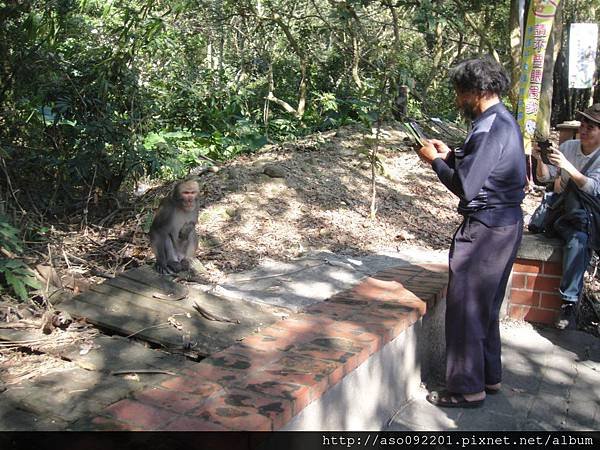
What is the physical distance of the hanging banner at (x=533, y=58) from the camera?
598 cm

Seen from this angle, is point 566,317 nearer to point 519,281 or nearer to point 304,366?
point 519,281

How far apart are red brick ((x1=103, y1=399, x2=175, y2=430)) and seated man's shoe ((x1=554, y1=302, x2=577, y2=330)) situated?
2.76 m

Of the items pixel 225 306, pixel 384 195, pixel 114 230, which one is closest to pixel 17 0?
pixel 114 230

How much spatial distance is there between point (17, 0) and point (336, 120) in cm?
545

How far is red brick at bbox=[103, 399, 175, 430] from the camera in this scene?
1.97 metres

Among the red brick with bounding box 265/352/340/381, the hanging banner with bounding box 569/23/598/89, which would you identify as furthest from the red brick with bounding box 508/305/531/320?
the hanging banner with bounding box 569/23/598/89

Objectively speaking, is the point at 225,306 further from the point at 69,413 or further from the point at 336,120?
the point at 336,120

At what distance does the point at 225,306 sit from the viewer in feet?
11.2

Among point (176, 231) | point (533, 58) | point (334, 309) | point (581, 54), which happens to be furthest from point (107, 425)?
point (581, 54)

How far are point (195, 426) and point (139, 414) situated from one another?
216 millimetres

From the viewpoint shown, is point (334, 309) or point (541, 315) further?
point (541, 315)

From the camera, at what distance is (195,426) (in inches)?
76.8

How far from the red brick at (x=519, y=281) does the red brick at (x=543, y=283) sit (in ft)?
0.09

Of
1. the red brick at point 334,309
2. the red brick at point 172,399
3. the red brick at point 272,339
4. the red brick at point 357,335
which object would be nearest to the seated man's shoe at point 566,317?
the red brick at point 334,309
